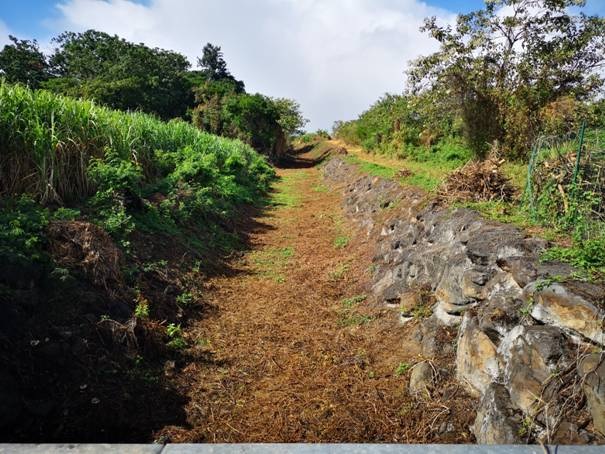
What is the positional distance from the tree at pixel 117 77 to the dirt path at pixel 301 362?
741 inches

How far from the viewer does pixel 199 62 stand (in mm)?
65125

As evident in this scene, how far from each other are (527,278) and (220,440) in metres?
3.00

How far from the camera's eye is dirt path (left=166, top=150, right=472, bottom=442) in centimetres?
353

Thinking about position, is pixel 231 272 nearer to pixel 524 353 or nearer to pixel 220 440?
pixel 220 440

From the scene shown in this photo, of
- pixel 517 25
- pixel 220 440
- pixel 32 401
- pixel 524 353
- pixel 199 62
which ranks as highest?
pixel 199 62

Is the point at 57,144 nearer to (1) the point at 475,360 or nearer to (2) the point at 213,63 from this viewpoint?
(1) the point at 475,360

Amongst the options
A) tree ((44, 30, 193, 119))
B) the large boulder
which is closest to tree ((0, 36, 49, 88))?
tree ((44, 30, 193, 119))

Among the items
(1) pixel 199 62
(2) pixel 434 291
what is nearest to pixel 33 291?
(2) pixel 434 291

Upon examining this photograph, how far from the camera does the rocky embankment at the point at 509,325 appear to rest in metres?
2.78

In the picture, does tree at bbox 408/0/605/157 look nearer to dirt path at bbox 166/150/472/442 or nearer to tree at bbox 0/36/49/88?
dirt path at bbox 166/150/472/442

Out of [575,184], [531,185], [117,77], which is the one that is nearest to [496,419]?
[575,184]

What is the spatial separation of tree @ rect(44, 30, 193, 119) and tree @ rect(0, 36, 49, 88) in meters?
2.10

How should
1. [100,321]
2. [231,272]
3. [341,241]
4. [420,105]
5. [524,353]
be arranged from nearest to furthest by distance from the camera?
[524,353] → [100,321] → [231,272] → [341,241] → [420,105]

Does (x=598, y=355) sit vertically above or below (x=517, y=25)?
below
